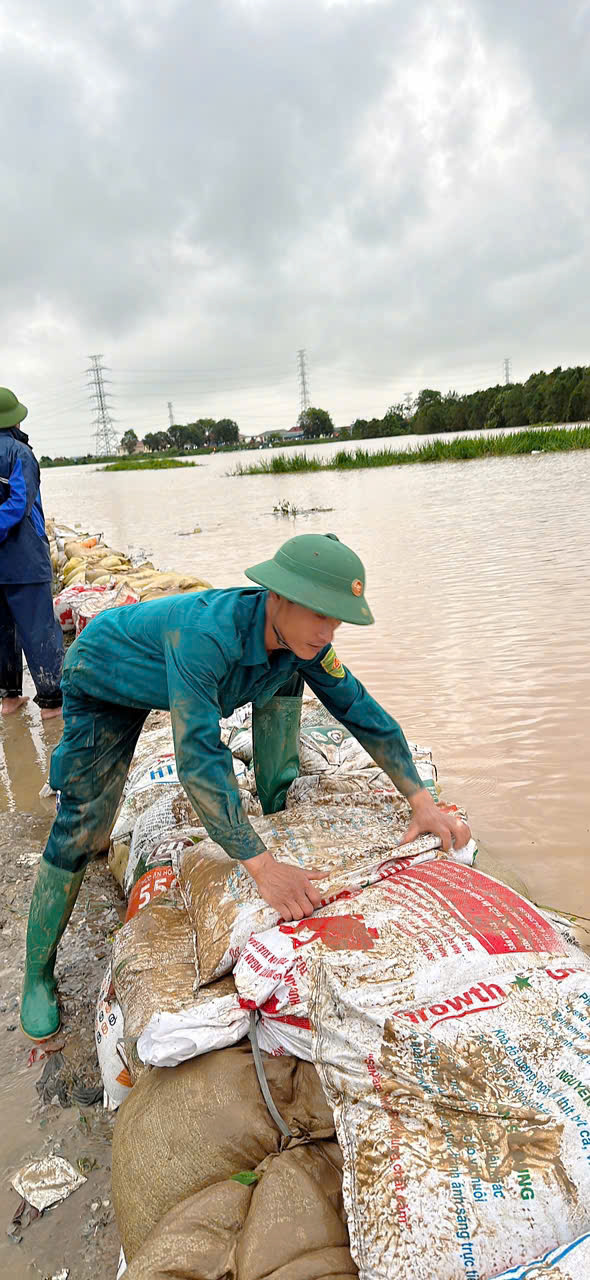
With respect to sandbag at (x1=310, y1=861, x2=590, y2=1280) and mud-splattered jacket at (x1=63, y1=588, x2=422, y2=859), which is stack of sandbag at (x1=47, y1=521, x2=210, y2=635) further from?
sandbag at (x1=310, y1=861, x2=590, y2=1280)

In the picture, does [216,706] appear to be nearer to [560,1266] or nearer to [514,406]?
[560,1266]

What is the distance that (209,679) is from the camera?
5.32ft

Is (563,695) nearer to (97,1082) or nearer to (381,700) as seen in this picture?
(381,700)

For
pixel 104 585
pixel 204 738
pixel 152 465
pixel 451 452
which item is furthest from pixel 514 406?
pixel 204 738

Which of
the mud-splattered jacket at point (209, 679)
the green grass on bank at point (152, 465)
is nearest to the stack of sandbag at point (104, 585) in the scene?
the mud-splattered jacket at point (209, 679)

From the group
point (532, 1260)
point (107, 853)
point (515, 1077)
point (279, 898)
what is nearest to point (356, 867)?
point (279, 898)

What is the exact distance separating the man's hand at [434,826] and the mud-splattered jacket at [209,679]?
0.21ft

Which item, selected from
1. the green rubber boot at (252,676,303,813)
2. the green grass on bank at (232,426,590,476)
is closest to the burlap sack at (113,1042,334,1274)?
the green rubber boot at (252,676,303,813)

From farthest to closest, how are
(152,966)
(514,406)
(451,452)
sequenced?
(514,406), (451,452), (152,966)

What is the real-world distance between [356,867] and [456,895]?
0.85 ft

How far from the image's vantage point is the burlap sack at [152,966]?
1.63 metres

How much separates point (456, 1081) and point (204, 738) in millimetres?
763

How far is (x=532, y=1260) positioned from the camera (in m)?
1.12

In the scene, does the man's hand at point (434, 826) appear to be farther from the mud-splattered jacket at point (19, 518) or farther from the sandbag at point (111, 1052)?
the mud-splattered jacket at point (19, 518)
